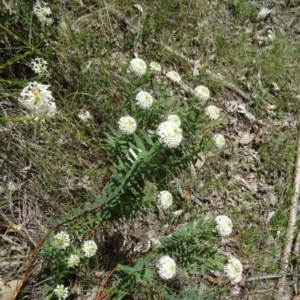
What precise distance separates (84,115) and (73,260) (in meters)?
1.17

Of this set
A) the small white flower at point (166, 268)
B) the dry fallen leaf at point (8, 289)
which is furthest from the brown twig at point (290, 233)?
the dry fallen leaf at point (8, 289)

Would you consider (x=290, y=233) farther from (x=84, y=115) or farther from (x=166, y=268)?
(x=84, y=115)

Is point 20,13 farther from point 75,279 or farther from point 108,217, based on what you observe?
point 75,279

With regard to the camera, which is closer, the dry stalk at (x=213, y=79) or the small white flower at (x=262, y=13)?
the dry stalk at (x=213, y=79)

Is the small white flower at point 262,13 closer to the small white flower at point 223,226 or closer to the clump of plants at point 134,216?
the clump of plants at point 134,216

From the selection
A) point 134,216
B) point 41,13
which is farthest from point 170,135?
point 41,13

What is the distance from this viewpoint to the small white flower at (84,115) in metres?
3.24

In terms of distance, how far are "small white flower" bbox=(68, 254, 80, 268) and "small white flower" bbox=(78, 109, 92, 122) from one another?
1.10m

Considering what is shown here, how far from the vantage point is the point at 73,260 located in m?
2.55

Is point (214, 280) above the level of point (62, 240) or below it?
below

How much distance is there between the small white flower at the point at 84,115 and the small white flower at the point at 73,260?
1.10 m

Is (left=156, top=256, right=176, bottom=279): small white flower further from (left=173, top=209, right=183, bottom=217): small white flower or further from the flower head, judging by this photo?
(left=173, top=209, right=183, bottom=217): small white flower

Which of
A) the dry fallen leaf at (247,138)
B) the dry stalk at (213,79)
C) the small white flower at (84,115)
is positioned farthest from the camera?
the dry fallen leaf at (247,138)

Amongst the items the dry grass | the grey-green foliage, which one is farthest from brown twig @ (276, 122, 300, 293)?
the grey-green foliage
